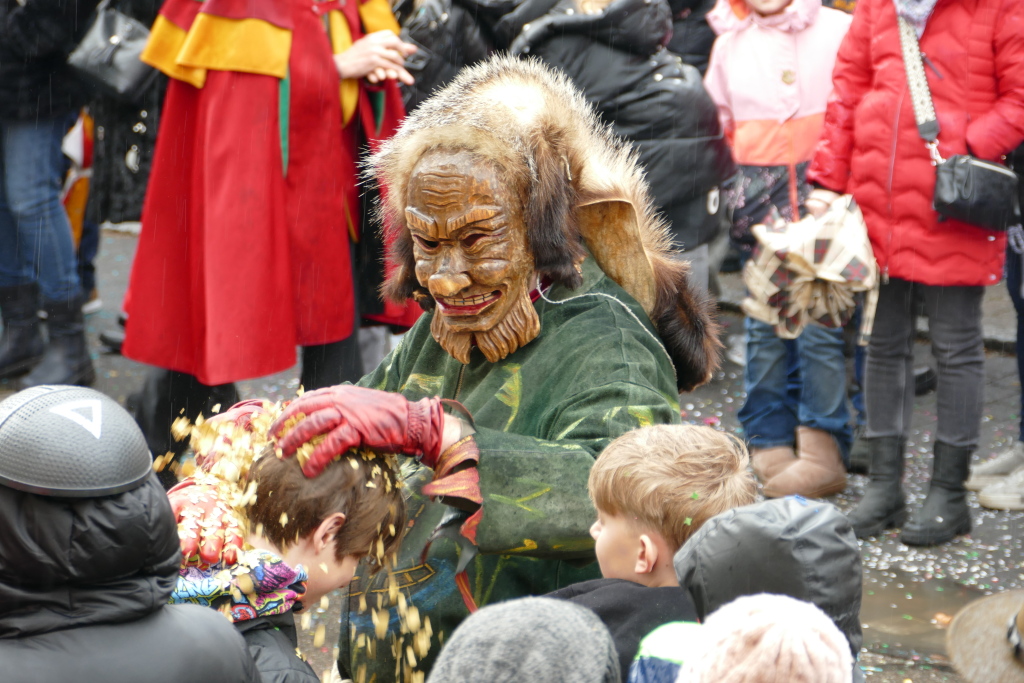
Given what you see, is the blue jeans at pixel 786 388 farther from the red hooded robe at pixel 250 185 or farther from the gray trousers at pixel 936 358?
the red hooded robe at pixel 250 185

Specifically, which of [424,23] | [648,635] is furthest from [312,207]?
[648,635]

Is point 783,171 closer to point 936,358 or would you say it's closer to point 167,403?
point 936,358

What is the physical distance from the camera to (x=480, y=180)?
2.48 meters

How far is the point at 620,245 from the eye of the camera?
8.86ft

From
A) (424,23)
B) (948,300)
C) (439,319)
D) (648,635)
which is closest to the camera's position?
(648,635)

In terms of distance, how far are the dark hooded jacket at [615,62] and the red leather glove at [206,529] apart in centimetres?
260

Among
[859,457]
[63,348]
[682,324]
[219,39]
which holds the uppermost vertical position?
[219,39]

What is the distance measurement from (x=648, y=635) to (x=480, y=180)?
1.11m

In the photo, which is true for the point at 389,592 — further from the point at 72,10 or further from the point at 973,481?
the point at 72,10

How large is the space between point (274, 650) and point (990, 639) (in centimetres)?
217

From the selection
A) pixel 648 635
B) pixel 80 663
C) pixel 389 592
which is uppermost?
pixel 80 663

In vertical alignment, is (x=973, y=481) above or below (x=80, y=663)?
below

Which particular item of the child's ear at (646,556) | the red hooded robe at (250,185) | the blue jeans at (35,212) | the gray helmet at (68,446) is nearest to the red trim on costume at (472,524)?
the child's ear at (646,556)

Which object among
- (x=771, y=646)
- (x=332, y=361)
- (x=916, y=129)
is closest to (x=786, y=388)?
(x=916, y=129)
